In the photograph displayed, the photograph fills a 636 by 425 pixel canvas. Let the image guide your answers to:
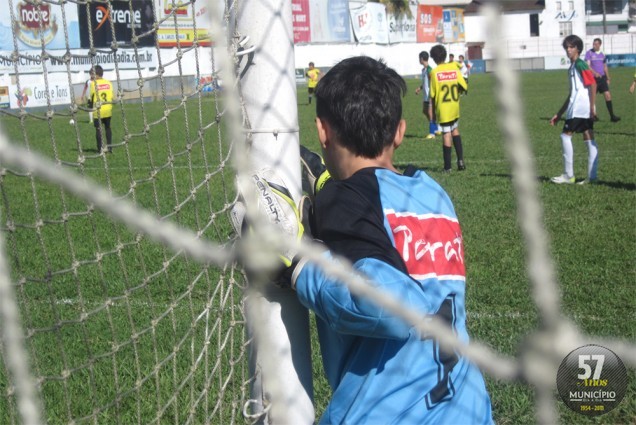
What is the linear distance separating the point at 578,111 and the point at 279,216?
24.8 feet

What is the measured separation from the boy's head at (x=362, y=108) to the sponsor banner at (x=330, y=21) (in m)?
43.1

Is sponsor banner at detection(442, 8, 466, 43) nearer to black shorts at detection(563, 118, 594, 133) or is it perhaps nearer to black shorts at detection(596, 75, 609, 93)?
black shorts at detection(596, 75, 609, 93)

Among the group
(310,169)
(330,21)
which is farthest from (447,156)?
(330,21)

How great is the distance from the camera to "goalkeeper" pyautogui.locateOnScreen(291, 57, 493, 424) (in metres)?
1.65

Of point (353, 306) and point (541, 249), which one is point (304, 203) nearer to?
point (353, 306)

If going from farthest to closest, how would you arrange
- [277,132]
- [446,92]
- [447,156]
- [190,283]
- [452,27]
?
1. [452,27]
2. [446,92]
3. [447,156]
4. [190,283]
5. [277,132]

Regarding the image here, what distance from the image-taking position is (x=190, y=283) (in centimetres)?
277

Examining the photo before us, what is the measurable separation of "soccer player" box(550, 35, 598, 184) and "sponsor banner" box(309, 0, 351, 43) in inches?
1425

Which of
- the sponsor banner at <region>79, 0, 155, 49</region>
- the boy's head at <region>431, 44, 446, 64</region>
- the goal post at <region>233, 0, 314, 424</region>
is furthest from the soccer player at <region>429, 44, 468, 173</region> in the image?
the goal post at <region>233, 0, 314, 424</region>

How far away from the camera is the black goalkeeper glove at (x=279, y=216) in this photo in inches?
68.0

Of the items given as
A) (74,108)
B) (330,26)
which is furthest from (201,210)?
(330,26)

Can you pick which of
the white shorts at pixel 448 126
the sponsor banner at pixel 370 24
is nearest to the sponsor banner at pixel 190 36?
the white shorts at pixel 448 126

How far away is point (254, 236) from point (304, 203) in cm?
35

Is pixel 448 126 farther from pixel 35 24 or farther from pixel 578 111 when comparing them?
pixel 35 24
